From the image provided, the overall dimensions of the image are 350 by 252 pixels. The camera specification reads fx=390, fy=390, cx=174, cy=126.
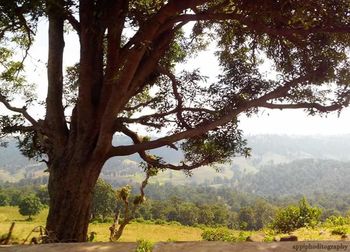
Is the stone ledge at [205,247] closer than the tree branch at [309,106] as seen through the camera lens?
Yes

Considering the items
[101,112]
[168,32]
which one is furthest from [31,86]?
[168,32]

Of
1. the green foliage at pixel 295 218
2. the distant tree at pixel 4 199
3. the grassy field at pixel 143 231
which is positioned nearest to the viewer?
the grassy field at pixel 143 231

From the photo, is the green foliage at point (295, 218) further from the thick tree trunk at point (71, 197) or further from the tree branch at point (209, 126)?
the thick tree trunk at point (71, 197)

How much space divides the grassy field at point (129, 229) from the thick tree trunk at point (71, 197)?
3371cm

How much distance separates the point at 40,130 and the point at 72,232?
126 inches

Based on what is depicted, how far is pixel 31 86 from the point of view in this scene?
14.0m

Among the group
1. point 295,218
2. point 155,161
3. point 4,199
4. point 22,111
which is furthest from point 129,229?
point 4,199

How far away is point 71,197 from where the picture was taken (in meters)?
9.66

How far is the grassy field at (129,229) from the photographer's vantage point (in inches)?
2212

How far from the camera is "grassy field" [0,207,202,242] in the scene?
5619 centimetres

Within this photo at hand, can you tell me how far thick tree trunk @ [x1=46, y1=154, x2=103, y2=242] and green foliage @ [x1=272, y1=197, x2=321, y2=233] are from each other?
12650mm

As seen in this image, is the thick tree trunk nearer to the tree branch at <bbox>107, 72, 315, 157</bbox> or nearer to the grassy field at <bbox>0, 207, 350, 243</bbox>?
the tree branch at <bbox>107, 72, 315, 157</bbox>

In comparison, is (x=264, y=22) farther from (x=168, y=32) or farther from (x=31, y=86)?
(x=31, y=86)

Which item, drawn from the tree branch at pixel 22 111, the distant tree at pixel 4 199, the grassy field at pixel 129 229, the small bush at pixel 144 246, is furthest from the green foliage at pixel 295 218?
the distant tree at pixel 4 199
